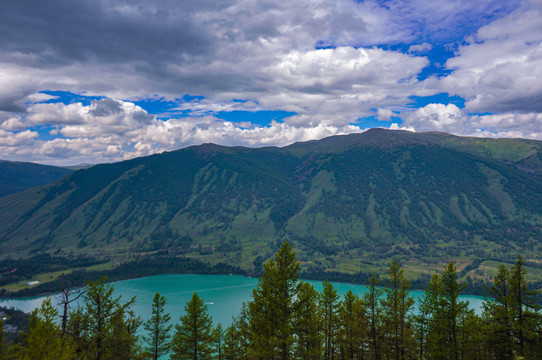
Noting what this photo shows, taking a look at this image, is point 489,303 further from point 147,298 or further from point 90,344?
point 147,298

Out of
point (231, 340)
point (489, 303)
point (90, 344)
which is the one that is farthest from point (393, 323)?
point (90, 344)

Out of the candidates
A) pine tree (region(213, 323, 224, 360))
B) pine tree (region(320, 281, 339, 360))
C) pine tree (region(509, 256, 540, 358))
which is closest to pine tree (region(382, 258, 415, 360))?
pine tree (region(320, 281, 339, 360))

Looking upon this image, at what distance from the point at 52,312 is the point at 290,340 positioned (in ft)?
49.8

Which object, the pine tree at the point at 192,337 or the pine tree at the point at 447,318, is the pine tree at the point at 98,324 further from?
the pine tree at the point at 447,318

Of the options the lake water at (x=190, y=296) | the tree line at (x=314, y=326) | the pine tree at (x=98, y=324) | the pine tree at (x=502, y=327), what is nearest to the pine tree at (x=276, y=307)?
the tree line at (x=314, y=326)

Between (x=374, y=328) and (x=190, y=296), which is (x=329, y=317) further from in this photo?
(x=190, y=296)

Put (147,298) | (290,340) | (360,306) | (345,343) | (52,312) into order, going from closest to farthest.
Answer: (52,312) → (290,340) → (345,343) → (360,306) → (147,298)

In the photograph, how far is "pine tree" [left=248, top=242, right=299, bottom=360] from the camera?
23.2m

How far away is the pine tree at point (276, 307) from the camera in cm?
2325

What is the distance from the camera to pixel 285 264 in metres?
24.3

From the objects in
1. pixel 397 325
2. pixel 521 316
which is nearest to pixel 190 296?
pixel 397 325

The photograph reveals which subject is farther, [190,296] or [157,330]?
[190,296]

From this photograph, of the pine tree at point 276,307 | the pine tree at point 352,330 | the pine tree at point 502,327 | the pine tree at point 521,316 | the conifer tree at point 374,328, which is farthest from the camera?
the pine tree at point 352,330

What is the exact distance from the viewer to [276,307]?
23641 millimetres
